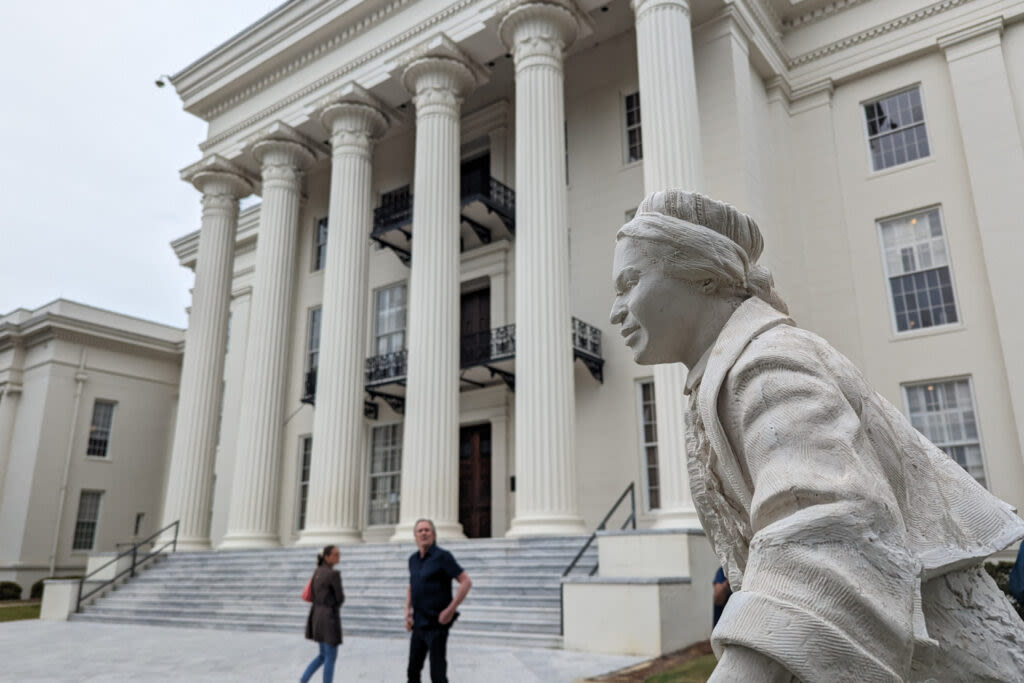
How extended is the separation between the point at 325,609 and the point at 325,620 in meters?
0.12

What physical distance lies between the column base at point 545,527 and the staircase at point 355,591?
0.17 meters

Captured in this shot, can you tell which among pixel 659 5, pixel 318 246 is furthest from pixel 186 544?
pixel 659 5

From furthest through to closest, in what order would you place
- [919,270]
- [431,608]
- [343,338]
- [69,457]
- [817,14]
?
[69,457] → [817,14] → [343,338] → [919,270] → [431,608]

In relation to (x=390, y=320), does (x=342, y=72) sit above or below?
above

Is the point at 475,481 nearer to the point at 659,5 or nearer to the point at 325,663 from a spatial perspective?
the point at 659,5

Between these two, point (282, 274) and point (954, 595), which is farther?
point (282, 274)

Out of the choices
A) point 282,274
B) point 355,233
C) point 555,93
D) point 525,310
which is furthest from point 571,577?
point 282,274

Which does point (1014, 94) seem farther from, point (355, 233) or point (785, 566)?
point (785, 566)

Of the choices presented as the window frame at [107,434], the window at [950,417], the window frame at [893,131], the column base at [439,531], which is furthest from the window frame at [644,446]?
the window frame at [107,434]

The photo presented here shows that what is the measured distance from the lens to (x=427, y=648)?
612 cm

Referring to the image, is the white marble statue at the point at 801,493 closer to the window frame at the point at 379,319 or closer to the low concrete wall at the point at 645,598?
the low concrete wall at the point at 645,598

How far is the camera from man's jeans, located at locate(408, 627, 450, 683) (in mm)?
5961

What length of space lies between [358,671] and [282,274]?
45.6 feet

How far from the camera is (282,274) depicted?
20406mm
